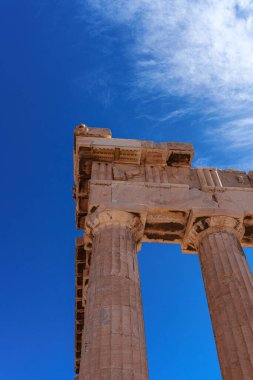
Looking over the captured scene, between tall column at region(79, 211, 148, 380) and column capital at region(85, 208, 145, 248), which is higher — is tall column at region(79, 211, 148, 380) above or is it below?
below

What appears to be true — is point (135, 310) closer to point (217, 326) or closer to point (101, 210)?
point (217, 326)

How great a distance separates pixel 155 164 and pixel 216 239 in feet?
20.4

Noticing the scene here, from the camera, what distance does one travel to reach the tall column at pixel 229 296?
14.2 meters

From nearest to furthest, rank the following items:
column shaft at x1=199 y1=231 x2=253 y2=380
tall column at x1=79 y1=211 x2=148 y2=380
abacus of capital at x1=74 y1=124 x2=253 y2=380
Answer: tall column at x1=79 y1=211 x2=148 y2=380, abacus of capital at x1=74 y1=124 x2=253 y2=380, column shaft at x1=199 y1=231 x2=253 y2=380

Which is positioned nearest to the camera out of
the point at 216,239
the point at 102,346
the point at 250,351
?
the point at 102,346

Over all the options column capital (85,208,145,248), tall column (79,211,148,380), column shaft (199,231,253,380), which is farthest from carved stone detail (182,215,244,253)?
tall column (79,211,148,380)

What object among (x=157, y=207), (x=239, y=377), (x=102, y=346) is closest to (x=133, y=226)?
(x=157, y=207)

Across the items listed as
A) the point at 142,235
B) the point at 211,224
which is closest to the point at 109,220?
the point at 142,235

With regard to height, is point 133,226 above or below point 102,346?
above

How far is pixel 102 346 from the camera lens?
13.0 m

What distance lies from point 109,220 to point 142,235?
220 centimetres

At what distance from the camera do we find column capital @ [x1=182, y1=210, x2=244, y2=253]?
1916 cm

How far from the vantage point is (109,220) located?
18297 millimetres

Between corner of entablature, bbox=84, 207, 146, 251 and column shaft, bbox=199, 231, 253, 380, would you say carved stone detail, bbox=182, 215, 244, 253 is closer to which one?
column shaft, bbox=199, 231, 253, 380
